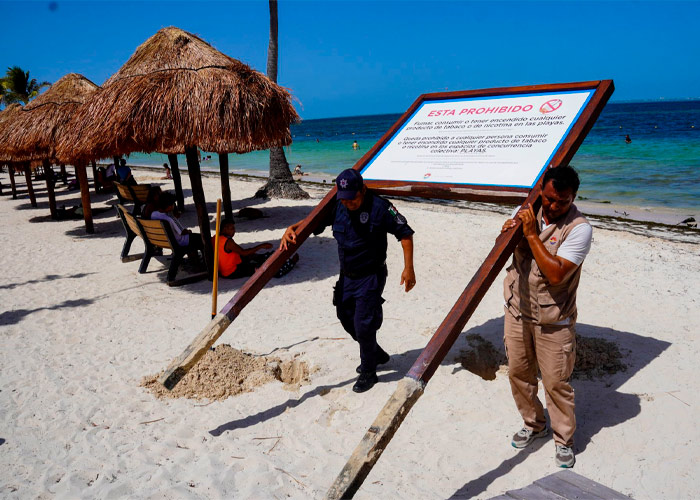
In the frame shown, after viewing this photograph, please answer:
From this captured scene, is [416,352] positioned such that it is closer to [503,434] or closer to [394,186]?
[503,434]

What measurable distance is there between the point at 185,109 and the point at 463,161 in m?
4.24

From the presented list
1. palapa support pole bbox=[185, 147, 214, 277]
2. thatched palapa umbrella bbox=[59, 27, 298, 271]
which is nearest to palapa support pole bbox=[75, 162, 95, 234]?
thatched palapa umbrella bbox=[59, 27, 298, 271]

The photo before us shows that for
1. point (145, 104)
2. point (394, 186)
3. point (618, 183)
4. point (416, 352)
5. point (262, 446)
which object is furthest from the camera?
point (618, 183)

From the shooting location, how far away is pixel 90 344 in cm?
482

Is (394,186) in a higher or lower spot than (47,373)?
higher

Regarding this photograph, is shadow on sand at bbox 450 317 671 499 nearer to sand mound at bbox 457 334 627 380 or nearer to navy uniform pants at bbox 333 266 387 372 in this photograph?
sand mound at bbox 457 334 627 380

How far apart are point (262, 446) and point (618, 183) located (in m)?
19.3

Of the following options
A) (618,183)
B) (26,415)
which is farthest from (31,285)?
(618,183)

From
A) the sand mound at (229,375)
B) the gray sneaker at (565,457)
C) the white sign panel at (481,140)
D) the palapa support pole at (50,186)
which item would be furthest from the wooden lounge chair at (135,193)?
the gray sneaker at (565,457)

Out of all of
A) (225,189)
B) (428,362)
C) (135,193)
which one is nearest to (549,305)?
(428,362)

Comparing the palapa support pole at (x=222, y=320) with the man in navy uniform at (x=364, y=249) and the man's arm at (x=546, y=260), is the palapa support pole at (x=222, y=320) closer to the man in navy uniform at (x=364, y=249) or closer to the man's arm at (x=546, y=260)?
the man in navy uniform at (x=364, y=249)

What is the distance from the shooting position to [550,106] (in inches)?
131

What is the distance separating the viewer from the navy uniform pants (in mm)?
3668

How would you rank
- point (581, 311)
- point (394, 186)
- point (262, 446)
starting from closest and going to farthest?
point (262, 446) → point (394, 186) → point (581, 311)
